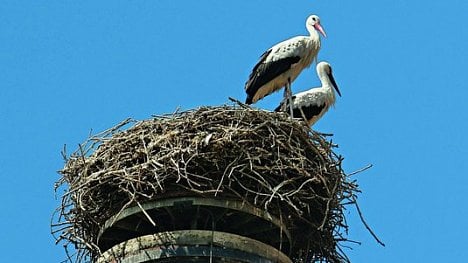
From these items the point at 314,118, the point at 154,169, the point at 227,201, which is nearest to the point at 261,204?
the point at 227,201

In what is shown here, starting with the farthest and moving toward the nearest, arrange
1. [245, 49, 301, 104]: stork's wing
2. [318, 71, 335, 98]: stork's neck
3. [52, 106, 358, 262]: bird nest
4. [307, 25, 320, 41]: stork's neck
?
[318, 71, 335, 98]: stork's neck < [307, 25, 320, 41]: stork's neck < [245, 49, 301, 104]: stork's wing < [52, 106, 358, 262]: bird nest

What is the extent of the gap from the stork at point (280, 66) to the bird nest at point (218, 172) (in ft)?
9.39

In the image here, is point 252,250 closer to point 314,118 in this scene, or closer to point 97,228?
point 97,228

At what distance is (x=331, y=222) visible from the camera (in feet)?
35.9

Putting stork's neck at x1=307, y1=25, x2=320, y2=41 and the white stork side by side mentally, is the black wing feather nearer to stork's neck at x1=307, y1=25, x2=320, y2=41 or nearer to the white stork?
the white stork

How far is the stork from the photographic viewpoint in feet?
46.6

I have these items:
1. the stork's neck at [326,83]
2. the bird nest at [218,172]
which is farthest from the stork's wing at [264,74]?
the bird nest at [218,172]

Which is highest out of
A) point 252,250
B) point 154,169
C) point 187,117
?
point 187,117

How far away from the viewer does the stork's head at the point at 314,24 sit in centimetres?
1522

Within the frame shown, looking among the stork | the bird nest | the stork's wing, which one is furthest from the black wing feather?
the bird nest

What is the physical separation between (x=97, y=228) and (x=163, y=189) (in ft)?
3.23

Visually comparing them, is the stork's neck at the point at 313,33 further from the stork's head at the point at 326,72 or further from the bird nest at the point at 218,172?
the bird nest at the point at 218,172

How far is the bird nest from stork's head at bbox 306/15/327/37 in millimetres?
4030

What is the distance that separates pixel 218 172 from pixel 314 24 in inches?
211
